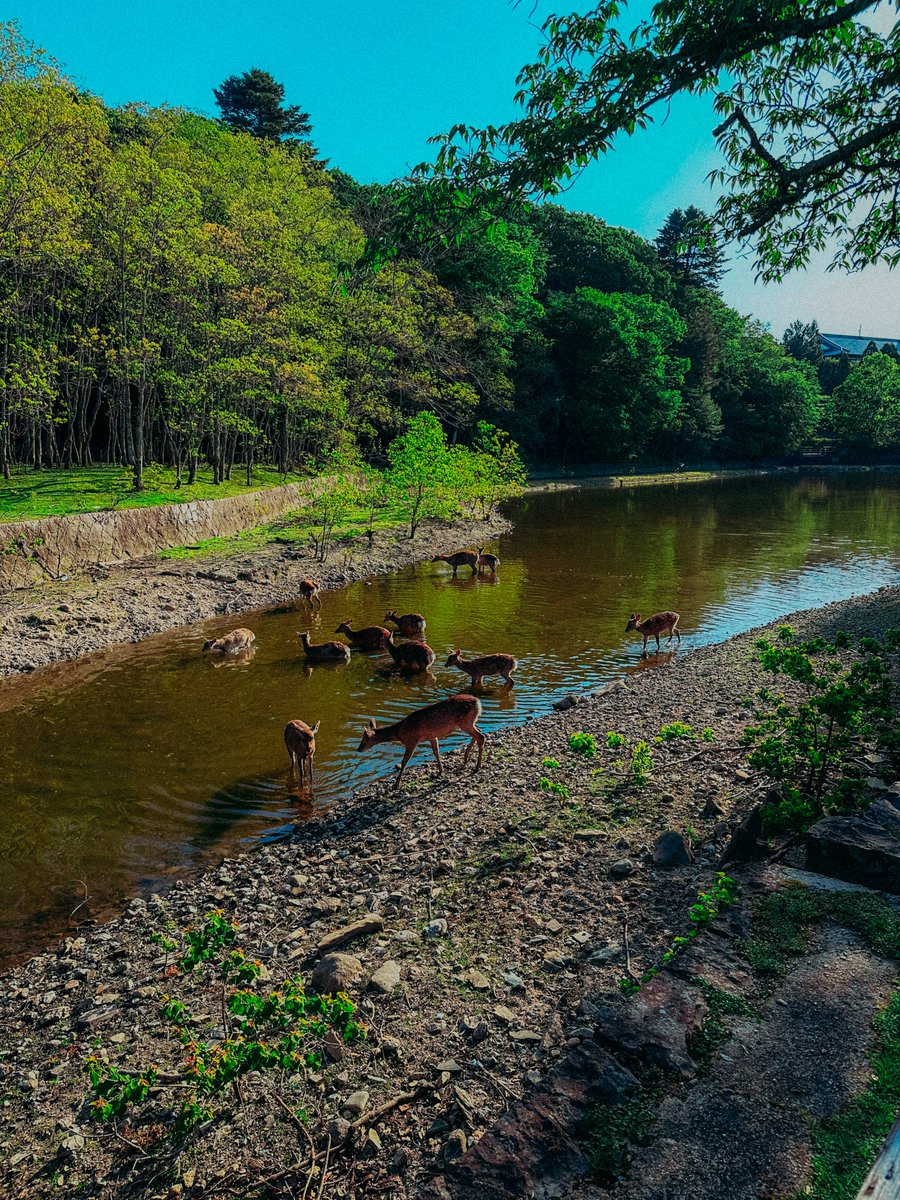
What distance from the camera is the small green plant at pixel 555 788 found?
359 inches

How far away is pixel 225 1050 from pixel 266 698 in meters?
10.9

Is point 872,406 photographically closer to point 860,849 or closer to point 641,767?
point 641,767

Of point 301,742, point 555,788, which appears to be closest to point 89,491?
point 301,742

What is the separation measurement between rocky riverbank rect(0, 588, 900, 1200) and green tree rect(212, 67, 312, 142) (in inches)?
2806

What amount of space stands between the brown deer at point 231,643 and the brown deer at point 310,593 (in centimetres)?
411

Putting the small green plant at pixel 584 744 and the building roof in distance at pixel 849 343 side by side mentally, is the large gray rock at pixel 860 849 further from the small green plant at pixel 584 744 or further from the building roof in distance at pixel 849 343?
the building roof in distance at pixel 849 343

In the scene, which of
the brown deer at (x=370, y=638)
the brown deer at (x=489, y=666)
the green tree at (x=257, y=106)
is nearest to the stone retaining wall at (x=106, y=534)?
the brown deer at (x=370, y=638)

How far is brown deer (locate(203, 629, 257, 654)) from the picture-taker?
17625 mm

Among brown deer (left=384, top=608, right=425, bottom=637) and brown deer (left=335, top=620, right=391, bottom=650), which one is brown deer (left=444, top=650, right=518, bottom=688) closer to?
brown deer (left=335, top=620, right=391, bottom=650)

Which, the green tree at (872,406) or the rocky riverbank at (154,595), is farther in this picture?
the green tree at (872,406)

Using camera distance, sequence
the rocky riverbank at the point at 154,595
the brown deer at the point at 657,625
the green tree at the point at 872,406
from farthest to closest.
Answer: the green tree at the point at 872,406 < the brown deer at the point at 657,625 < the rocky riverbank at the point at 154,595

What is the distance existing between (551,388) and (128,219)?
4571 centimetres

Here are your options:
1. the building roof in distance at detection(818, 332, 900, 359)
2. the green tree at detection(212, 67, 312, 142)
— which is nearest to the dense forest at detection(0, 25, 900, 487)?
the green tree at detection(212, 67, 312, 142)

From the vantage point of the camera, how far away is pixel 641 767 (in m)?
9.57
